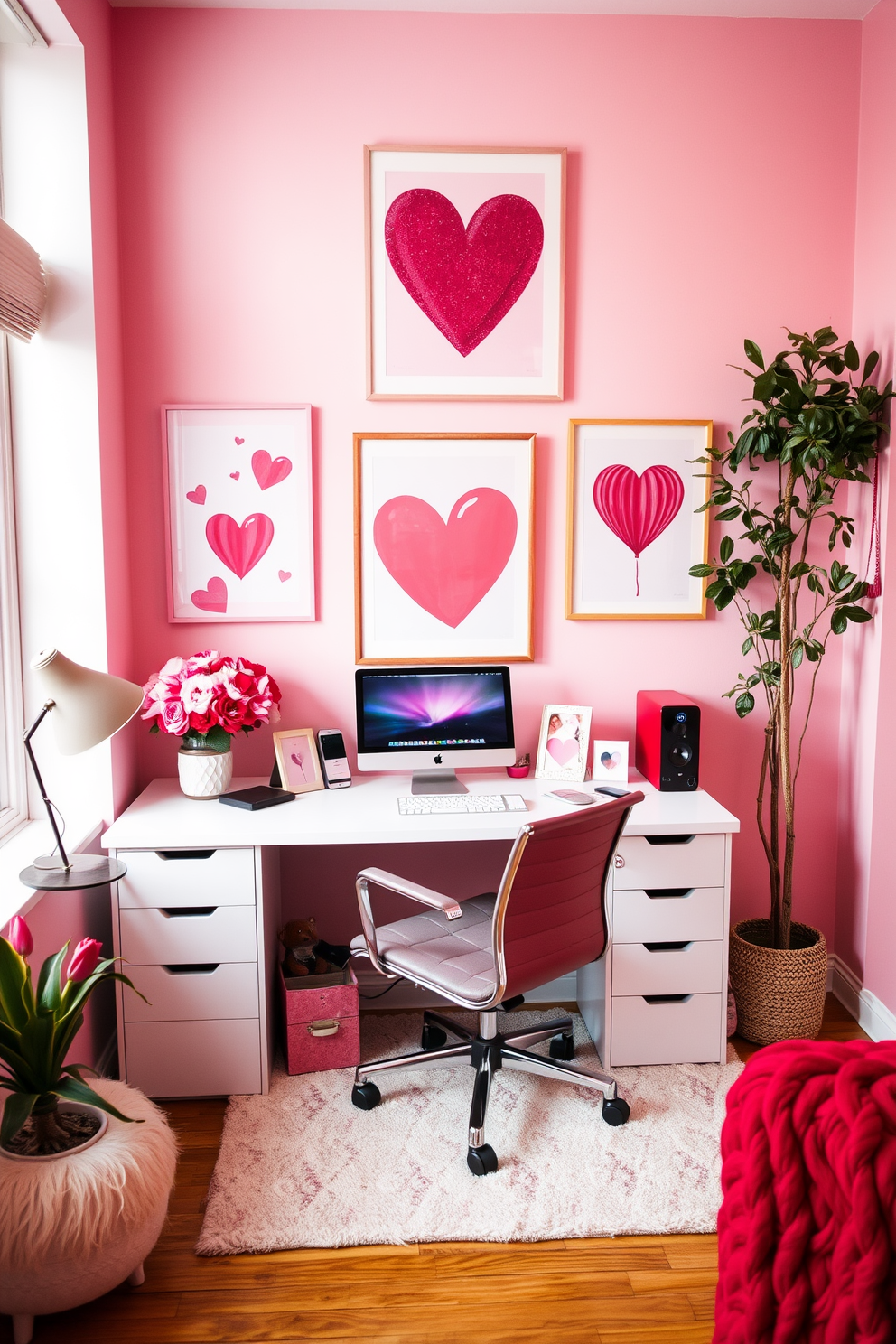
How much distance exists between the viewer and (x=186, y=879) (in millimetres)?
2379

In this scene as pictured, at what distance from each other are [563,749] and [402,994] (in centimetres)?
93

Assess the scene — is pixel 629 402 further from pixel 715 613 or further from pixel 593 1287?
pixel 593 1287

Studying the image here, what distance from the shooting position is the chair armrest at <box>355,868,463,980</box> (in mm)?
2066

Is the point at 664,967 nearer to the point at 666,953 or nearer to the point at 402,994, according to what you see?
the point at 666,953

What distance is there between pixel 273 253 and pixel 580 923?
2.05 m

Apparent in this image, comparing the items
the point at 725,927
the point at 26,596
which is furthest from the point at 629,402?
the point at 26,596

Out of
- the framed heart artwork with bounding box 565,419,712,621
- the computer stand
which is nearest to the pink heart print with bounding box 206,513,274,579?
the computer stand

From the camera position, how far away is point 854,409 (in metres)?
2.54

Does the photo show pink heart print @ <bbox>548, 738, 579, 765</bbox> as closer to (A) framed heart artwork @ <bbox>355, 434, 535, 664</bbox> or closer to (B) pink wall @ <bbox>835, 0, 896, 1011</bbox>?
(A) framed heart artwork @ <bbox>355, 434, 535, 664</bbox>

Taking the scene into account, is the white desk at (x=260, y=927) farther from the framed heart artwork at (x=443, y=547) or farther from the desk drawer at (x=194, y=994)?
the framed heart artwork at (x=443, y=547)

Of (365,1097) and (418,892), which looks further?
(365,1097)

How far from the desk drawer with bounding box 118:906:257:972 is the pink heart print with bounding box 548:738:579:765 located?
100cm

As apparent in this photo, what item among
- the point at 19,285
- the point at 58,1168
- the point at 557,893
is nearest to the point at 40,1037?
the point at 58,1168

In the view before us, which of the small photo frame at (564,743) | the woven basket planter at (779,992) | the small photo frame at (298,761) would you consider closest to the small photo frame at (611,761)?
the small photo frame at (564,743)
